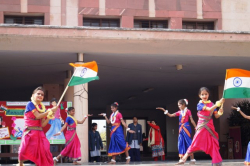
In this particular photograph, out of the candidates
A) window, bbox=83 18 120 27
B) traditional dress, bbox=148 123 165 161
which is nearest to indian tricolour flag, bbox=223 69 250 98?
window, bbox=83 18 120 27

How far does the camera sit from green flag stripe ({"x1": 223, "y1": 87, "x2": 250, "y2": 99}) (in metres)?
10.1

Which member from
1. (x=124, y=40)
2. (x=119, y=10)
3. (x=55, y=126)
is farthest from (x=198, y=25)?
(x=55, y=126)

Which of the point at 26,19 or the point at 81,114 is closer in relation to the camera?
the point at 81,114

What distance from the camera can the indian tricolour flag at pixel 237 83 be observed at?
33.7ft

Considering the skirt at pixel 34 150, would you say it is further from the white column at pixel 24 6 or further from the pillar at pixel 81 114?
the white column at pixel 24 6

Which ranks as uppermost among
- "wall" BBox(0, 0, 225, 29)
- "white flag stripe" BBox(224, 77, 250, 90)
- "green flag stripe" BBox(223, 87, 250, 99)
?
"wall" BBox(0, 0, 225, 29)

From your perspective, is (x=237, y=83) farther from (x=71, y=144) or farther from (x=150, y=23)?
(x=150, y=23)

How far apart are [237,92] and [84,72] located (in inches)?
131

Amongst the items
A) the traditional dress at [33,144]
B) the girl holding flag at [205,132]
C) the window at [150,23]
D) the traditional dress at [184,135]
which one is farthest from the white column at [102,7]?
the traditional dress at [33,144]

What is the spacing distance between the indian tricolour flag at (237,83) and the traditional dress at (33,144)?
3.98 m

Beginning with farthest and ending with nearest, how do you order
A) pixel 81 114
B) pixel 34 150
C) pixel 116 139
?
pixel 81 114
pixel 116 139
pixel 34 150

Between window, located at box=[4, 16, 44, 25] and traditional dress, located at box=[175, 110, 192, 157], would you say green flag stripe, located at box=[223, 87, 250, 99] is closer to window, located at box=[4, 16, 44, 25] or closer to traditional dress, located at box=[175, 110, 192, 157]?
traditional dress, located at box=[175, 110, 192, 157]

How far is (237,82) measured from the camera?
34.2ft

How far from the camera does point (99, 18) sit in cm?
1803
